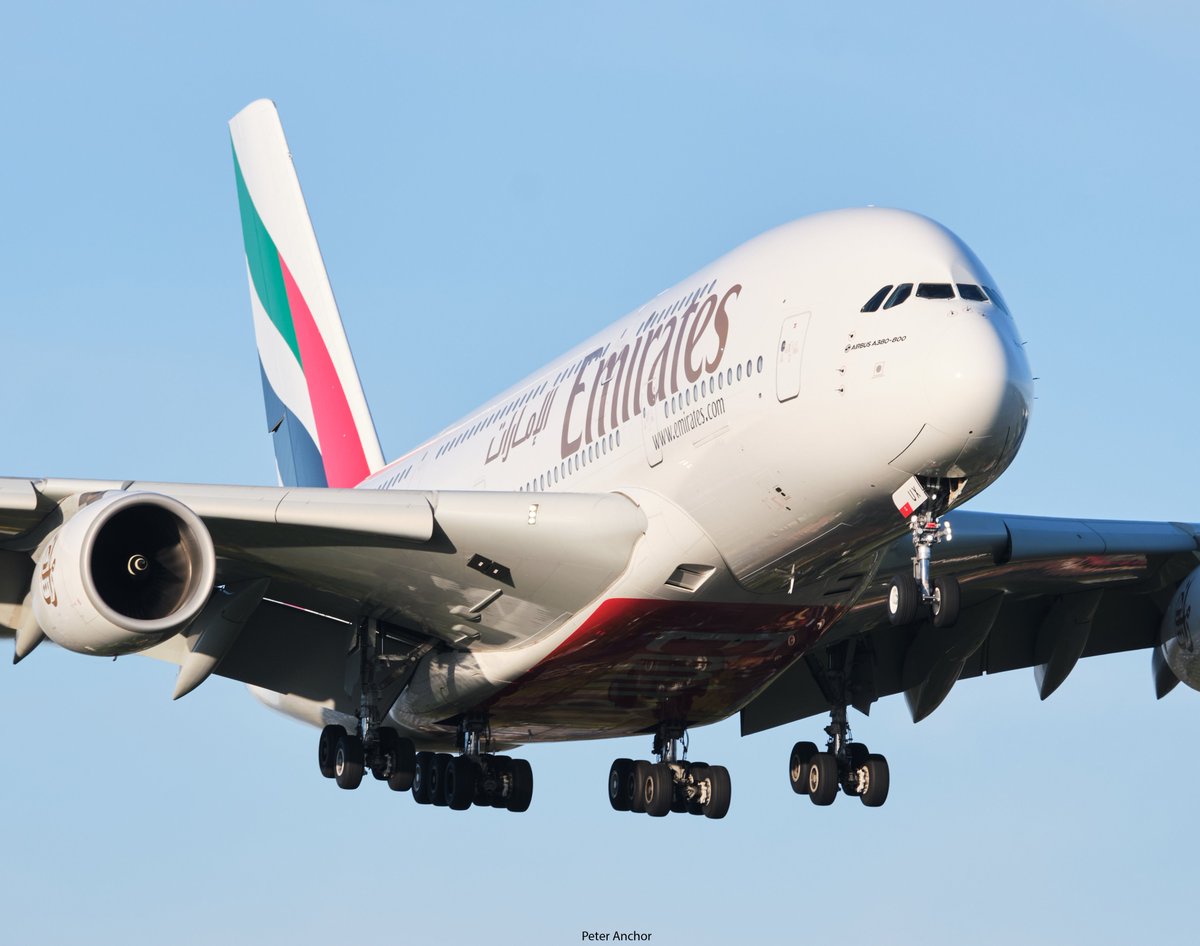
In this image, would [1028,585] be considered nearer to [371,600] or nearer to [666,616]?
[666,616]

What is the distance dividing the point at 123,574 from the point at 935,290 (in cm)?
862

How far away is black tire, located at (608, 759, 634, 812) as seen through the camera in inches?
1029

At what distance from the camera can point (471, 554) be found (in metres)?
21.9

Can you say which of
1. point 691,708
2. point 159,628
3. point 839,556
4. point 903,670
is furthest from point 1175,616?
point 159,628

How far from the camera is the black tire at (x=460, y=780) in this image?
26.2 m

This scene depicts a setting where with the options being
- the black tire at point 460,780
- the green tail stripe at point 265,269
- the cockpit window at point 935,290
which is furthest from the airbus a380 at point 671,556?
the green tail stripe at point 265,269

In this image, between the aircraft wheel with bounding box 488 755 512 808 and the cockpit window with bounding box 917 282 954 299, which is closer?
the cockpit window with bounding box 917 282 954 299

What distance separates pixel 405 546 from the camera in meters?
21.9

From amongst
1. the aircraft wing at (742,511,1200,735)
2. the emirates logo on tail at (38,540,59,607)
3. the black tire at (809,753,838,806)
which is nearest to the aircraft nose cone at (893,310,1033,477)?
the aircraft wing at (742,511,1200,735)

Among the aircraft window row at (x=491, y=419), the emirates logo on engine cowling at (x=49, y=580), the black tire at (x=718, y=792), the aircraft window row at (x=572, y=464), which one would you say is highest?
the aircraft window row at (x=491, y=419)

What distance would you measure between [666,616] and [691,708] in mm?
3980

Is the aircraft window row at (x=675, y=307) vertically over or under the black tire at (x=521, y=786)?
over

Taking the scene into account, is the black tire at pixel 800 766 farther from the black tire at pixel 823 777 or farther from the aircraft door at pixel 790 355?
the aircraft door at pixel 790 355

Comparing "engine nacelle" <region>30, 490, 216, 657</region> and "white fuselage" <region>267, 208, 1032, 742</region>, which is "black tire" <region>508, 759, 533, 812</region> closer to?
"white fuselage" <region>267, 208, 1032, 742</region>
